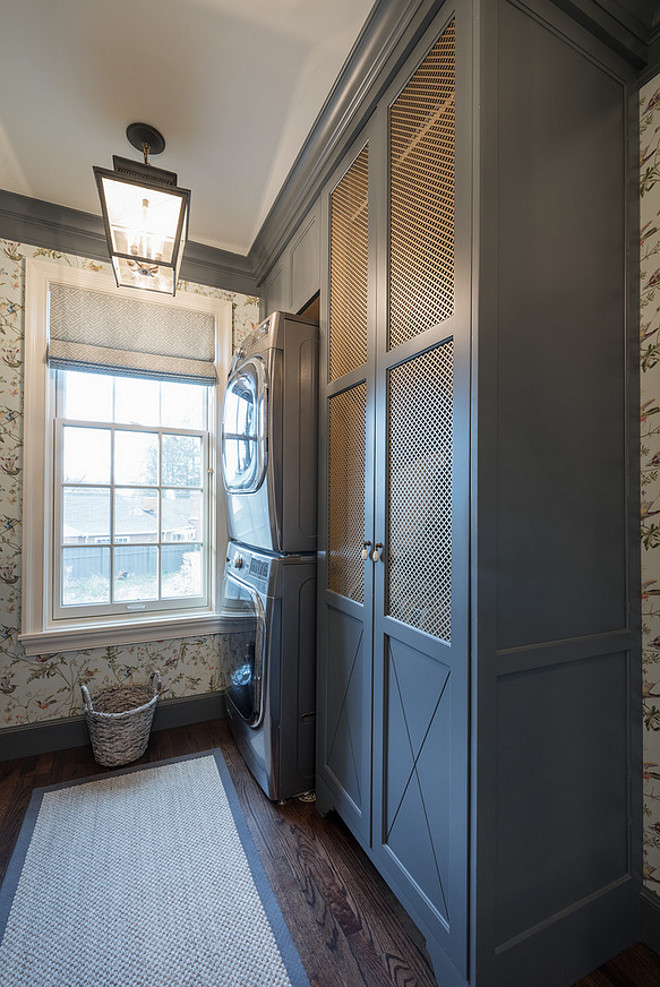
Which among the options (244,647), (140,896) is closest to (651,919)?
(140,896)

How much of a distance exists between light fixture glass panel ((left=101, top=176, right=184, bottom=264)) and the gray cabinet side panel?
115 cm

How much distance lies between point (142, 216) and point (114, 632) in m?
1.93

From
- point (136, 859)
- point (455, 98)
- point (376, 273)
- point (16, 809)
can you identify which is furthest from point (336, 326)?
point (16, 809)

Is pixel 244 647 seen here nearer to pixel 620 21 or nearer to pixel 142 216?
pixel 142 216

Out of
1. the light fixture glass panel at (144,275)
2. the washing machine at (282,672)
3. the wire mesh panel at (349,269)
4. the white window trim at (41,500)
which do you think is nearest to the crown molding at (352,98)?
the wire mesh panel at (349,269)

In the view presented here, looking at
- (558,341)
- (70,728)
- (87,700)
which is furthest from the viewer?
(70,728)

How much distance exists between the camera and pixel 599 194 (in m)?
1.28

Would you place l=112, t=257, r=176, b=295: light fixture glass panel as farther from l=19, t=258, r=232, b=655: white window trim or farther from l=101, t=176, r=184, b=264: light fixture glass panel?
l=19, t=258, r=232, b=655: white window trim

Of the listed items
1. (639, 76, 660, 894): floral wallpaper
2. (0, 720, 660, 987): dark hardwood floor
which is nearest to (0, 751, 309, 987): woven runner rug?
(0, 720, 660, 987): dark hardwood floor

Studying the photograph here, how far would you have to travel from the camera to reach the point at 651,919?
129 centimetres

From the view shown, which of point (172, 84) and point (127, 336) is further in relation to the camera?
point (127, 336)

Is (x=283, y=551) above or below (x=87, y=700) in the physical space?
above

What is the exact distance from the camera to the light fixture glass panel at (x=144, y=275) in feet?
5.93

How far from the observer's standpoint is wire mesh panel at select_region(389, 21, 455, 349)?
1175 millimetres
